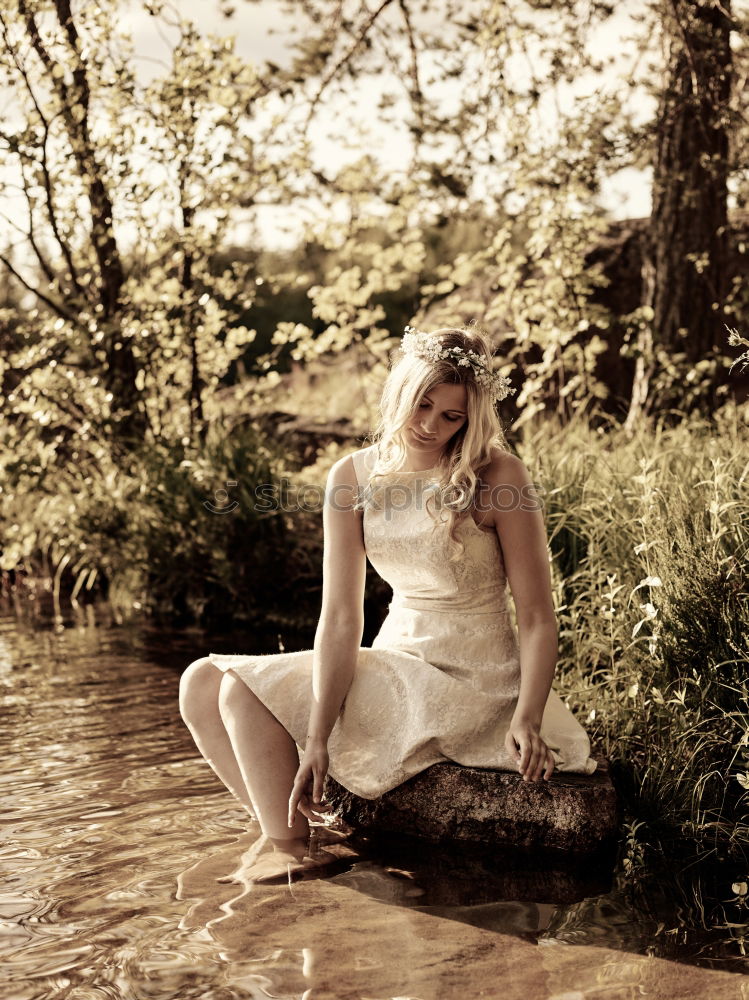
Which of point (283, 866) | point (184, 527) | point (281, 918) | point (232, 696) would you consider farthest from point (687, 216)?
point (281, 918)

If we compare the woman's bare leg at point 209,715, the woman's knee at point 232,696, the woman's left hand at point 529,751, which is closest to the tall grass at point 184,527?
the woman's bare leg at point 209,715

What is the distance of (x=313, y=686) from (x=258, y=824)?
1.99 ft

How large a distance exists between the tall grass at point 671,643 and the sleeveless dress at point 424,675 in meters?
0.31

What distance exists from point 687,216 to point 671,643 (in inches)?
159

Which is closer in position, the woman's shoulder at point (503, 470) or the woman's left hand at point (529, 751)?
the woman's left hand at point (529, 751)

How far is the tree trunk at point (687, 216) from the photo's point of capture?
6609 millimetres

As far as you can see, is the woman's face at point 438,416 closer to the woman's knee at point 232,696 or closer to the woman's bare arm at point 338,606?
the woman's bare arm at point 338,606

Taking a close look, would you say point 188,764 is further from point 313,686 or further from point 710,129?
point 710,129

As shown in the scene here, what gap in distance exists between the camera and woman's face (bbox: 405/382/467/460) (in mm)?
3325

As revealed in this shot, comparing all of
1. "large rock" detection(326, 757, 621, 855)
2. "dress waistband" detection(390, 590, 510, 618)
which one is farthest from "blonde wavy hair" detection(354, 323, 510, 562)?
"large rock" detection(326, 757, 621, 855)

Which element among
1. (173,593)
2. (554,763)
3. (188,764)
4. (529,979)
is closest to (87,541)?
(173,593)

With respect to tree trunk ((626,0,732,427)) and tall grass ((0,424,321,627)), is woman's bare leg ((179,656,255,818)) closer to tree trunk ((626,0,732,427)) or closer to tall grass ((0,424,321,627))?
tall grass ((0,424,321,627))

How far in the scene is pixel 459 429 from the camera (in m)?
3.43

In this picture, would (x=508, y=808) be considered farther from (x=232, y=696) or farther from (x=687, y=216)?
(x=687, y=216)
